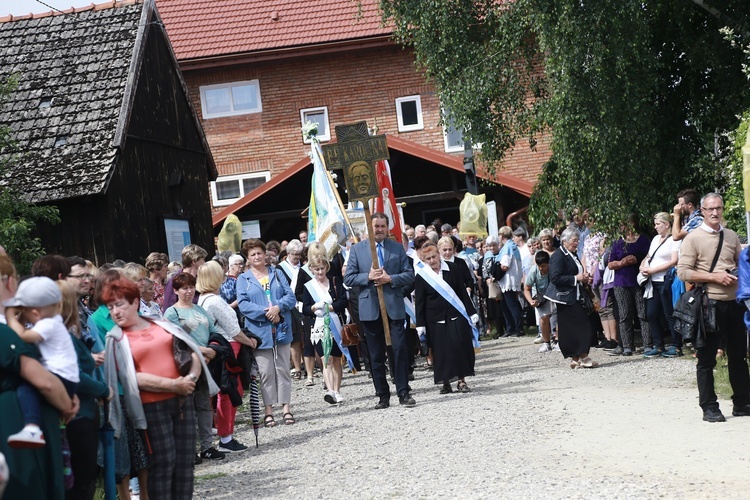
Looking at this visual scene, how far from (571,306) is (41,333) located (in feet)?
34.8

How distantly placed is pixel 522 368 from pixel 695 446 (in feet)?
23.2

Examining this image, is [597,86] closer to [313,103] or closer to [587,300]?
[587,300]

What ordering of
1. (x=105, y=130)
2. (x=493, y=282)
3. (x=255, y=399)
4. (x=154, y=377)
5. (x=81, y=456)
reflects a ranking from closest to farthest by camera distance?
(x=81, y=456) → (x=154, y=377) → (x=255, y=399) → (x=105, y=130) → (x=493, y=282)

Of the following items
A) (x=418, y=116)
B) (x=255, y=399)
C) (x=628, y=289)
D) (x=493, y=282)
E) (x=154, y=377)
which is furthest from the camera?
(x=418, y=116)

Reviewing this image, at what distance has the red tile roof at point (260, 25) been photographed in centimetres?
3497

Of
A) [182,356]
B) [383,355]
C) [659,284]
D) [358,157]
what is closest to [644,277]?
[659,284]

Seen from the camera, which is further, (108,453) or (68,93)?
(68,93)

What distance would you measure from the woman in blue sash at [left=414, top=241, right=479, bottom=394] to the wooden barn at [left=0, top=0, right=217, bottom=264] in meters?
8.06

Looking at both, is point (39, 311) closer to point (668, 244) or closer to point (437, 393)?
point (437, 393)

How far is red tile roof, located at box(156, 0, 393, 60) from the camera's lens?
35.0 metres

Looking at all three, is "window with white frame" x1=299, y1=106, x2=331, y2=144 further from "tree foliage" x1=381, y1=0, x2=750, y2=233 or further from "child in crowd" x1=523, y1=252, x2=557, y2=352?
"child in crowd" x1=523, y1=252, x2=557, y2=352

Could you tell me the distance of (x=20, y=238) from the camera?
13336 mm

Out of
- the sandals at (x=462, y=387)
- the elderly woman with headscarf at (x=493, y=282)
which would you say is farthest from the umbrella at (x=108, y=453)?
the elderly woman with headscarf at (x=493, y=282)

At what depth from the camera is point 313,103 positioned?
35.6 meters
